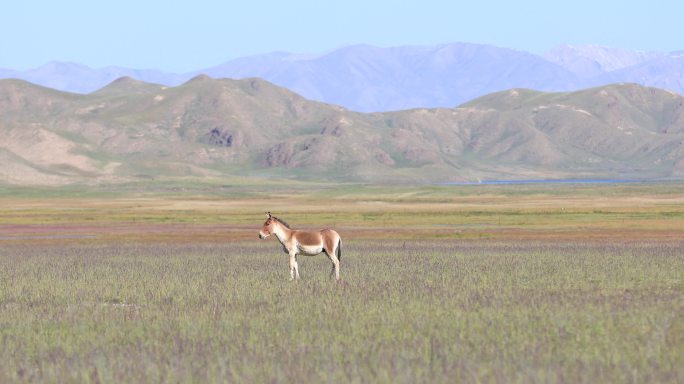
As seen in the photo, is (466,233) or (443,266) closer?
(443,266)

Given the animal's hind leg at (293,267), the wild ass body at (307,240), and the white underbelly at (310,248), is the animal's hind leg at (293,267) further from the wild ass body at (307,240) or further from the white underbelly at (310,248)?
the white underbelly at (310,248)

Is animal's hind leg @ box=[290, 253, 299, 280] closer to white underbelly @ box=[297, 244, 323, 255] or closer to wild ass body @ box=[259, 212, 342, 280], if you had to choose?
wild ass body @ box=[259, 212, 342, 280]

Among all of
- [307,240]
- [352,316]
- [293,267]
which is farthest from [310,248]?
[352,316]

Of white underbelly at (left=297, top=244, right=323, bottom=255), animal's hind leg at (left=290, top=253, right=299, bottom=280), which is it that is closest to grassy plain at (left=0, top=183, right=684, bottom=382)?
animal's hind leg at (left=290, top=253, right=299, bottom=280)

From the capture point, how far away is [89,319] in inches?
913

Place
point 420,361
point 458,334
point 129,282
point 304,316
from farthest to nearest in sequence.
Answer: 1. point 129,282
2. point 304,316
3. point 458,334
4. point 420,361

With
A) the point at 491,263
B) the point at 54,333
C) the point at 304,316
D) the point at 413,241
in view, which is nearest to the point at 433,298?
the point at 304,316

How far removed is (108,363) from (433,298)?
33.3 feet

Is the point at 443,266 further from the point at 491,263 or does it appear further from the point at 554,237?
the point at 554,237

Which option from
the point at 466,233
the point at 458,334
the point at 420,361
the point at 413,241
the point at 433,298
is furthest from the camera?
the point at 466,233

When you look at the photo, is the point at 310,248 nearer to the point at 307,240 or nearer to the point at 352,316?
the point at 307,240

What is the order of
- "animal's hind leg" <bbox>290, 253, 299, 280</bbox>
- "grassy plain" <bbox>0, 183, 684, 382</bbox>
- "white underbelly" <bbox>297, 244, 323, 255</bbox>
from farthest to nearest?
"animal's hind leg" <bbox>290, 253, 299, 280</bbox> → "white underbelly" <bbox>297, 244, 323, 255</bbox> → "grassy plain" <bbox>0, 183, 684, 382</bbox>

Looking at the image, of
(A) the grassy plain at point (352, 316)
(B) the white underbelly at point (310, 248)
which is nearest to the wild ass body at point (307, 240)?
(B) the white underbelly at point (310, 248)

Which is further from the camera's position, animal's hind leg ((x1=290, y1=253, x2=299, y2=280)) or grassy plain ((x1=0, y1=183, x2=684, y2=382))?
animal's hind leg ((x1=290, y1=253, x2=299, y2=280))
